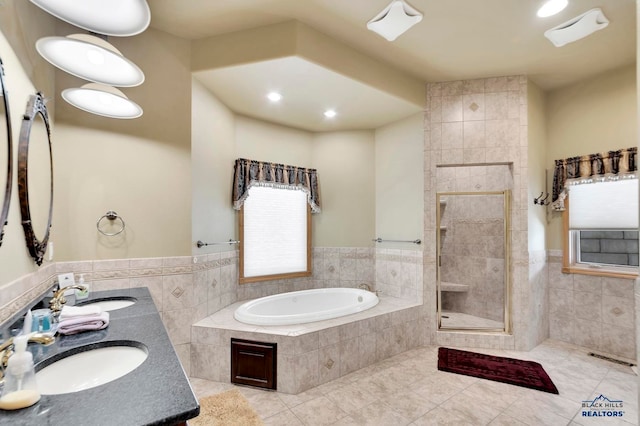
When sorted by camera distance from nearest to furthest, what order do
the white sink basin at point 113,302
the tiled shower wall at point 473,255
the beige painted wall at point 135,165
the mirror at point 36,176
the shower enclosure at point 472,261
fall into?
the mirror at point 36,176, the white sink basin at point 113,302, the beige painted wall at point 135,165, the shower enclosure at point 472,261, the tiled shower wall at point 473,255

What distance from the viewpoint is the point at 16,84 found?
4.96 ft

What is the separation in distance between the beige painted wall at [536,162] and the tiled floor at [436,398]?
1362mm

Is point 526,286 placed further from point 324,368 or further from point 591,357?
point 324,368

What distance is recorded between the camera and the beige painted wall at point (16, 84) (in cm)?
139

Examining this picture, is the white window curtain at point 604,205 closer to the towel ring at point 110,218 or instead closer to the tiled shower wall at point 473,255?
the tiled shower wall at point 473,255

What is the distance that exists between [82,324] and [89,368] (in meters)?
0.26

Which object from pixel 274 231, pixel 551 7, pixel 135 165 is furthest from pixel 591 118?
pixel 135 165

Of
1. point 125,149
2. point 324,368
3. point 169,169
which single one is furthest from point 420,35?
point 324,368

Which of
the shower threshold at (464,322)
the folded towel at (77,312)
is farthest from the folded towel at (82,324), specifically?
the shower threshold at (464,322)

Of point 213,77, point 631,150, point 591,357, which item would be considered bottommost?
point 591,357

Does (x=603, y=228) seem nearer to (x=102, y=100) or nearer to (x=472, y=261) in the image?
(x=472, y=261)

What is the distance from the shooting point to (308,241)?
4.18m

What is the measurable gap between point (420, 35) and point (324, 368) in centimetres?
308

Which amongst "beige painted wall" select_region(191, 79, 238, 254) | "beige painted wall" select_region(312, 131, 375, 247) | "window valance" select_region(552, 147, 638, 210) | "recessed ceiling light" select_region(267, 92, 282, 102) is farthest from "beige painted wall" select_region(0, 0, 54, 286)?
"window valance" select_region(552, 147, 638, 210)
